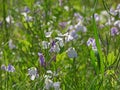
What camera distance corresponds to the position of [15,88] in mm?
1742

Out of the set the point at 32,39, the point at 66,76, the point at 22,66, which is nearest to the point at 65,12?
the point at 32,39

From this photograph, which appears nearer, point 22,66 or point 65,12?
point 22,66

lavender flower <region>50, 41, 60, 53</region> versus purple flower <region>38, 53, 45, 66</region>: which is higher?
lavender flower <region>50, 41, 60, 53</region>

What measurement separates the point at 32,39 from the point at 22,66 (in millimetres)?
227

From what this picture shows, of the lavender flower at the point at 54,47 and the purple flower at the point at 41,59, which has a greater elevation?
the lavender flower at the point at 54,47

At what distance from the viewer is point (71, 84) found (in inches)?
71.0

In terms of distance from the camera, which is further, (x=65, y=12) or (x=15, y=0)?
(x=15, y=0)

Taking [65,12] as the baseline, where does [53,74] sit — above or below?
below

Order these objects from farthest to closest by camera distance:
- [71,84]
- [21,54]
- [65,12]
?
[65,12]
[21,54]
[71,84]

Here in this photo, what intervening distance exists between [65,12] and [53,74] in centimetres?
103

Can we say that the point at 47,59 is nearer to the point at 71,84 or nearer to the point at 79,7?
the point at 71,84

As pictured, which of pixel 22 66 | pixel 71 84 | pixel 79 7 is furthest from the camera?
pixel 79 7

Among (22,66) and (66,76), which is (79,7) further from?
(66,76)

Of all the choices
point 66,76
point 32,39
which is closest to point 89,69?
point 32,39
